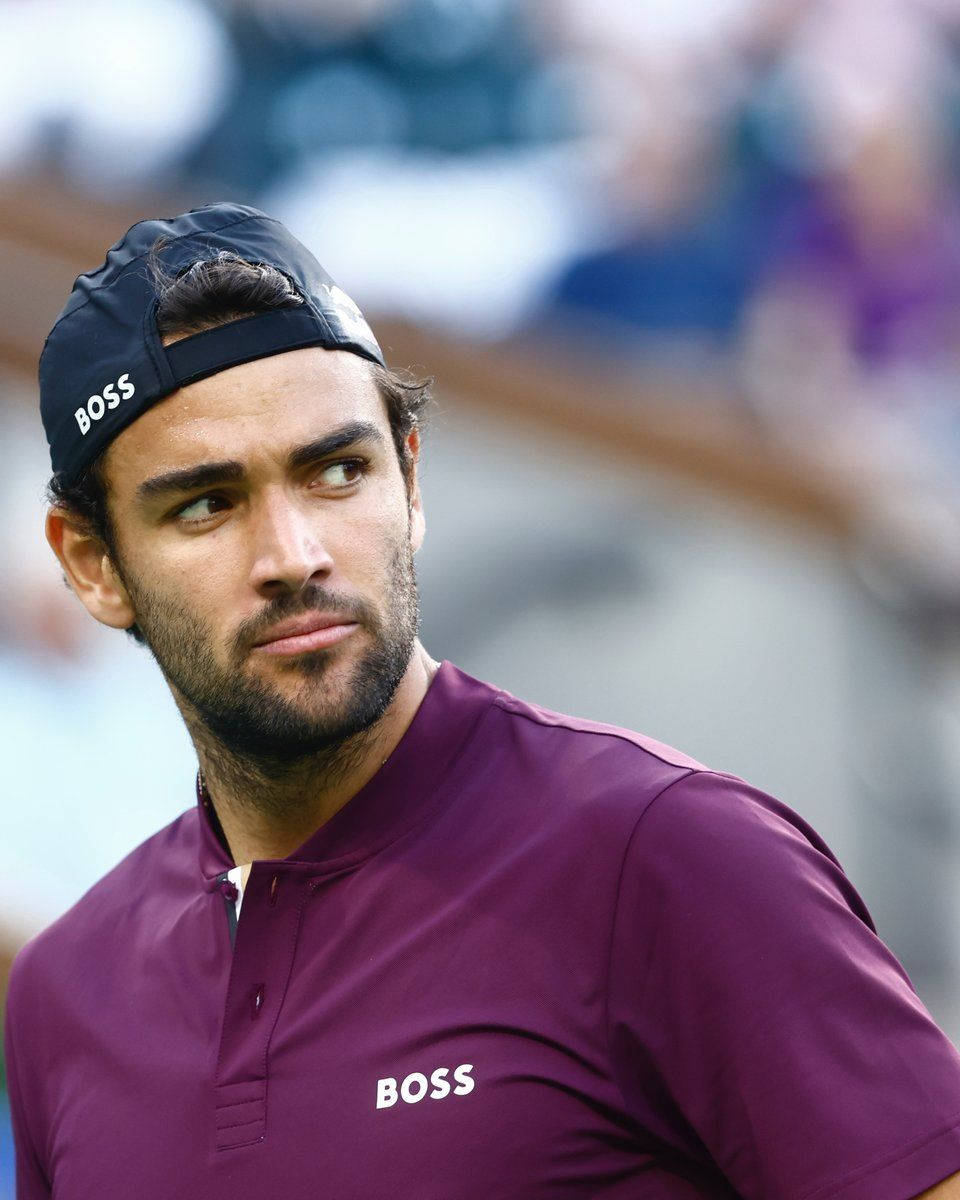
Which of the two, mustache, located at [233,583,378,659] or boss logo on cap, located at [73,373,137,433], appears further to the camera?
boss logo on cap, located at [73,373,137,433]

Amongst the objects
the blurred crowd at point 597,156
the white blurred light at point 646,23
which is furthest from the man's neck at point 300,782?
the white blurred light at point 646,23

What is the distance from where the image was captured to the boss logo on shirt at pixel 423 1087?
1618mm

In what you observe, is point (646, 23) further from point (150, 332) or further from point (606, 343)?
point (150, 332)

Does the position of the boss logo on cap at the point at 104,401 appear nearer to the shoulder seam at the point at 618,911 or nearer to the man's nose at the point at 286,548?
the man's nose at the point at 286,548

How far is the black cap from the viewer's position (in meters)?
1.92

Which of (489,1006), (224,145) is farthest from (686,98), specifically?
(489,1006)

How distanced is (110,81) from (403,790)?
16.0 ft

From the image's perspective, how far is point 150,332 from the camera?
1.93 metres

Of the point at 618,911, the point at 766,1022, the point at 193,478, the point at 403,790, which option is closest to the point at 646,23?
the point at 193,478

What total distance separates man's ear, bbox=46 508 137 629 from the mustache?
0.30m

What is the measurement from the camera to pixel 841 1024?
1.53 metres

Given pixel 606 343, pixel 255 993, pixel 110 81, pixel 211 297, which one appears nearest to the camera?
pixel 255 993

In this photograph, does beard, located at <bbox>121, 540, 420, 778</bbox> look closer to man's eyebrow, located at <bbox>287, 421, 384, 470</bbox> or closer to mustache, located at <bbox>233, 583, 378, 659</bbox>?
mustache, located at <bbox>233, 583, 378, 659</bbox>

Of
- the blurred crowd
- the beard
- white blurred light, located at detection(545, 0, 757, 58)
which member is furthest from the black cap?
Result: white blurred light, located at detection(545, 0, 757, 58)
